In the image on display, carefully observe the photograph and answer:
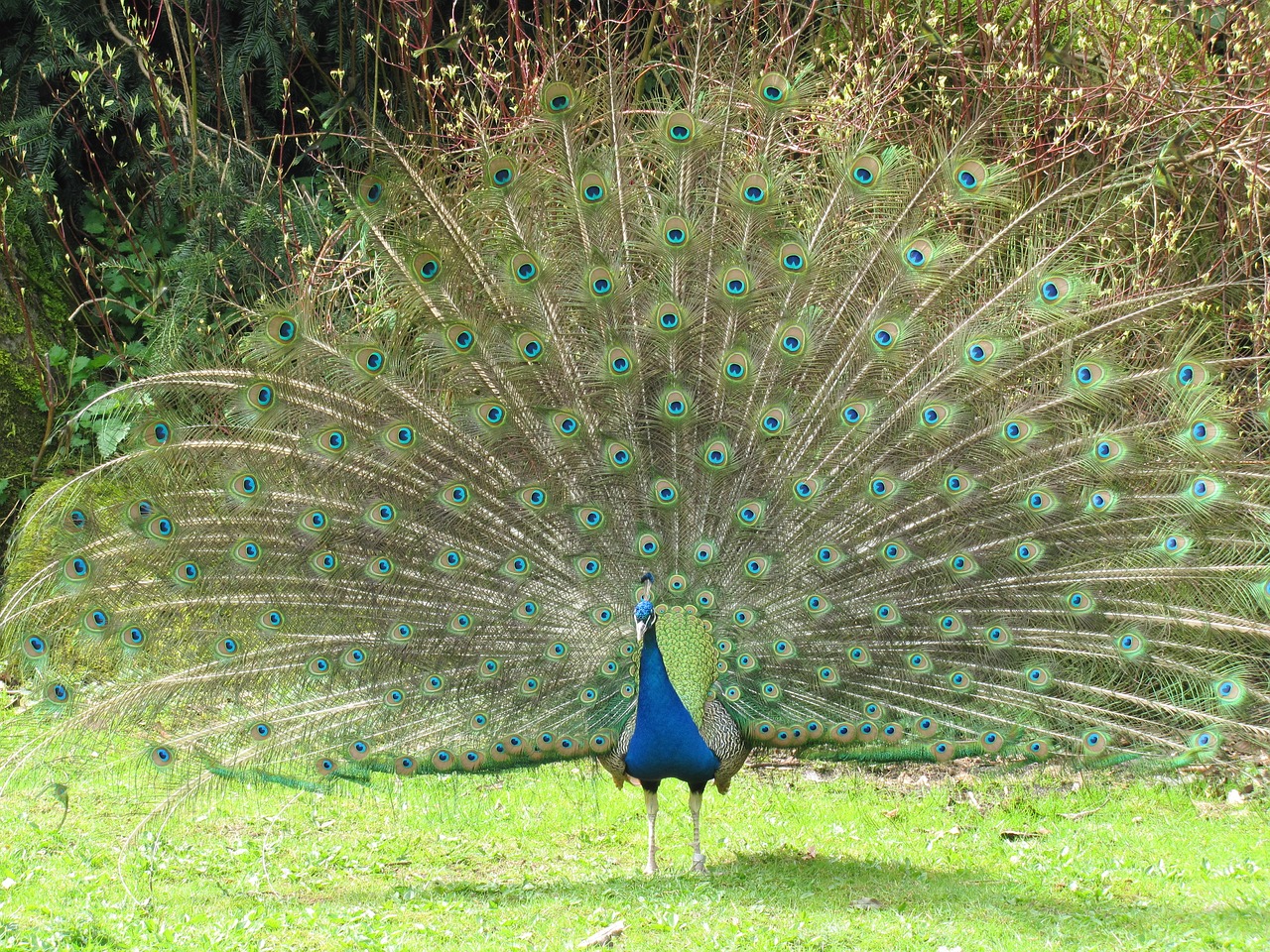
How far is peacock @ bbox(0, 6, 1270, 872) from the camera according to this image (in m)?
5.13

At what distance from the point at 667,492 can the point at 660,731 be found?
37.3 inches

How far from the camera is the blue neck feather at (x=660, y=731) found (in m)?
5.11

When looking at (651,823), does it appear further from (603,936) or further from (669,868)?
(603,936)

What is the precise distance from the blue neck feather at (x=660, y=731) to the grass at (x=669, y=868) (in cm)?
49

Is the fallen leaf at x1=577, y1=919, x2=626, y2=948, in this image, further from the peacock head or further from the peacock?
the peacock head

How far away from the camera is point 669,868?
Result: 5.70 meters

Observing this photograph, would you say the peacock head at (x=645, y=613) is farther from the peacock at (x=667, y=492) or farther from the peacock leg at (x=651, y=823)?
the peacock leg at (x=651, y=823)

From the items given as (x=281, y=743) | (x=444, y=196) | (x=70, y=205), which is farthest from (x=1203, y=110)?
(x=70, y=205)

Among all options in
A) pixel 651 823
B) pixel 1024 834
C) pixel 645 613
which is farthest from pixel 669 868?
pixel 1024 834

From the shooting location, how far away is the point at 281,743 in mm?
5086

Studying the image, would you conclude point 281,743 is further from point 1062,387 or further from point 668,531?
point 1062,387

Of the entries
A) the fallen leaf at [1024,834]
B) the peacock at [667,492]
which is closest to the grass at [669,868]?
the fallen leaf at [1024,834]

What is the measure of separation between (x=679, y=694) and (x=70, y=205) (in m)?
6.95

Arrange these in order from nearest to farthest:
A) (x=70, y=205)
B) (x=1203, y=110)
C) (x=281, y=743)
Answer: (x=281, y=743), (x=1203, y=110), (x=70, y=205)
